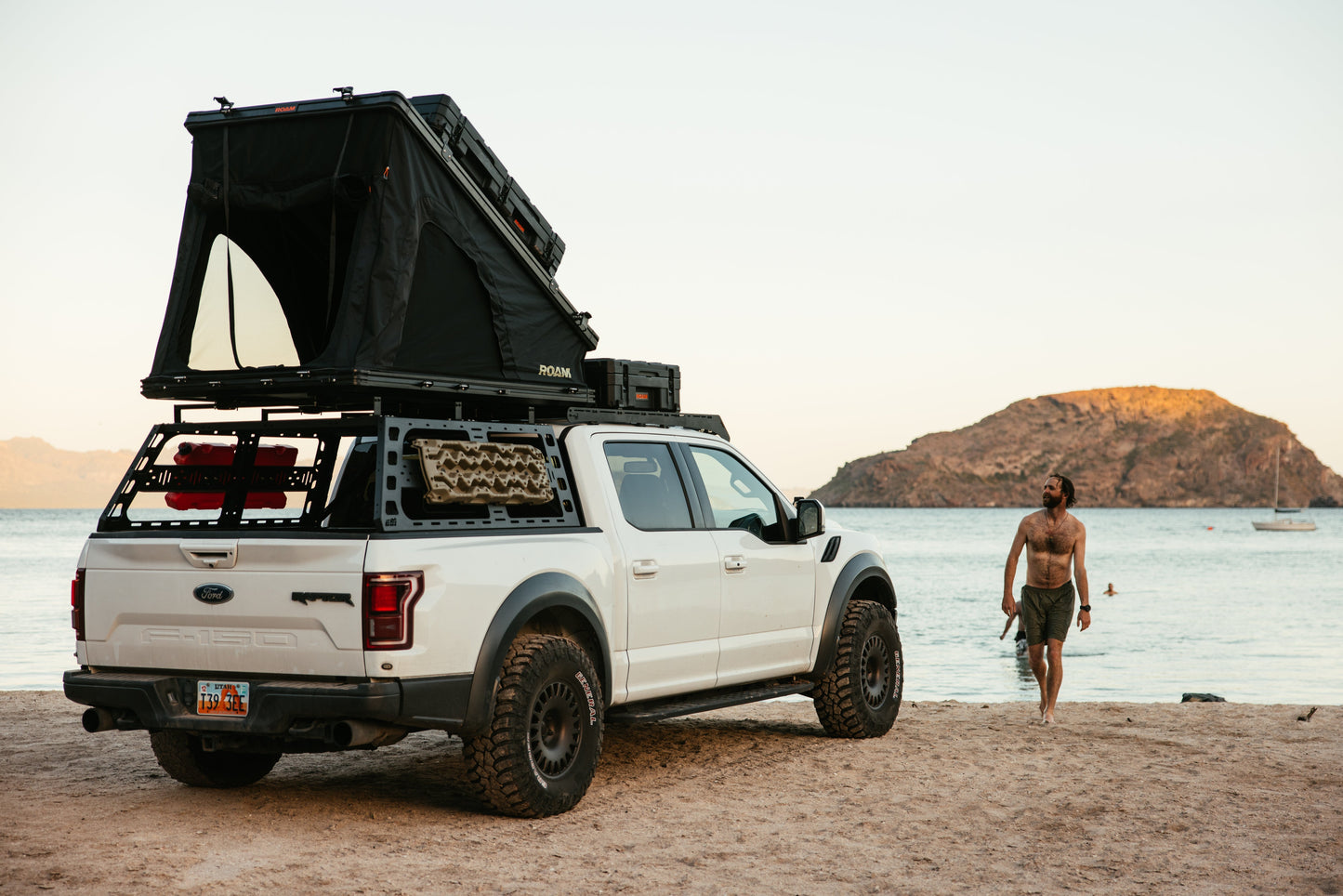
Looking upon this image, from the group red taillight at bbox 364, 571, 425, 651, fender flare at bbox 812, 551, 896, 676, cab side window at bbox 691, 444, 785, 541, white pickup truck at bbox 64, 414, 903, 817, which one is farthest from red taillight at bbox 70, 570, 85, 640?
fender flare at bbox 812, 551, 896, 676

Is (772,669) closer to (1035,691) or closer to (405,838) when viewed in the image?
(405,838)

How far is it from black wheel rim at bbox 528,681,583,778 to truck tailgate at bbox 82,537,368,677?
1.05m

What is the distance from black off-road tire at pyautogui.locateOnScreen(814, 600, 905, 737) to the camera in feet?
28.4

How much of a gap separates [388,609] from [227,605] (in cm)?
83

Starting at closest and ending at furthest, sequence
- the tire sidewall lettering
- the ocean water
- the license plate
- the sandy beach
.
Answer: the sandy beach, the license plate, the tire sidewall lettering, the ocean water

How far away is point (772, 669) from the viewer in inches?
314

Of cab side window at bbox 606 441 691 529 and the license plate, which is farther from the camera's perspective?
cab side window at bbox 606 441 691 529

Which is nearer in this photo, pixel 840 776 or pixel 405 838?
pixel 405 838

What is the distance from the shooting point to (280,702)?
5598 mm

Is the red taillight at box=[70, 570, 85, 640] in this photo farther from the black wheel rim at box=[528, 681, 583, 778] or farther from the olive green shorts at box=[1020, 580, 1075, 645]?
the olive green shorts at box=[1020, 580, 1075, 645]

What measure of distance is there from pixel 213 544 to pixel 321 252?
5.27 feet

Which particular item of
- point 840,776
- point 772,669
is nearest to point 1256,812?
→ point 840,776

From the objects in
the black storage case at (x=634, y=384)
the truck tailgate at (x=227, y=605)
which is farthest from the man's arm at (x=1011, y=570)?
the truck tailgate at (x=227, y=605)

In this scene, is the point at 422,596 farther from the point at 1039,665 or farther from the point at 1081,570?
the point at 1039,665
